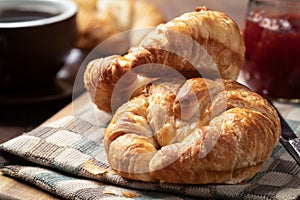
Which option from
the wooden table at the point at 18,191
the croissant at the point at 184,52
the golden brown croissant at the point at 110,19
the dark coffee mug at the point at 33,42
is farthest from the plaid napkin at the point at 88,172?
the golden brown croissant at the point at 110,19

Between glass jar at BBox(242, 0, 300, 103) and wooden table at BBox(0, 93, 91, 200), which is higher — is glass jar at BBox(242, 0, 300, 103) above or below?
above

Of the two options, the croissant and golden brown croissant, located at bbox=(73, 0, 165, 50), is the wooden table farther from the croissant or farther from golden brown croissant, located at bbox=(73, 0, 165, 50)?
golden brown croissant, located at bbox=(73, 0, 165, 50)

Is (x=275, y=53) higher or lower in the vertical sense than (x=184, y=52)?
lower

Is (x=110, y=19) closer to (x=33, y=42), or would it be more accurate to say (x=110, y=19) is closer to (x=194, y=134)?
(x=33, y=42)

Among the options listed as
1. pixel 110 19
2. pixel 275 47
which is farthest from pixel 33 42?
pixel 275 47

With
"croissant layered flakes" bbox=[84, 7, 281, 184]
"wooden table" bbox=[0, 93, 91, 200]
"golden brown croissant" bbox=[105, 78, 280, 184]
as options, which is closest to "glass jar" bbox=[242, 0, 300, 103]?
"croissant layered flakes" bbox=[84, 7, 281, 184]

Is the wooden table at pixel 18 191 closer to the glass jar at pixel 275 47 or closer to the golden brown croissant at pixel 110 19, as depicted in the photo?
the glass jar at pixel 275 47
